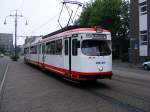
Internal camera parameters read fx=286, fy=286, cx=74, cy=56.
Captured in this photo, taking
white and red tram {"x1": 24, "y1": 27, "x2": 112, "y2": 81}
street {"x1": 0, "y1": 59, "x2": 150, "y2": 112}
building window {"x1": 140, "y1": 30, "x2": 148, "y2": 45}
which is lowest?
street {"x1": 0, "y1": 59, "x2": 150, "y2": 112}

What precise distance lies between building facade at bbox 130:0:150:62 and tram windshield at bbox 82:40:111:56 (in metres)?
25.2

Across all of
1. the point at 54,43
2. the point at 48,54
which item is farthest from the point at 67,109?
the point at 48,54

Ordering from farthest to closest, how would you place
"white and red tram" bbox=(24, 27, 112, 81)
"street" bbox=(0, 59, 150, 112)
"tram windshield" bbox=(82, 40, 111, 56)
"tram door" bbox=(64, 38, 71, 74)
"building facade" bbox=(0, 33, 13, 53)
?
"building facade" bbox=(0, 33, 13, 53) < "tram door" bbox=(64, 38, 71, 74) < "tram windshield" bbox=(82, 40, 111, 56) < "white and red tram" bbox=(24, 27, 112, 81) < "street" bbox=(0, 59, 150, 112)

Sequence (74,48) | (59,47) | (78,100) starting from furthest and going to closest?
(59,47)
(74,48)
(78,100)

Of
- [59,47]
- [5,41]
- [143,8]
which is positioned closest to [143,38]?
[143,8]

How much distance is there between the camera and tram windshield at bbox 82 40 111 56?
1346 cm

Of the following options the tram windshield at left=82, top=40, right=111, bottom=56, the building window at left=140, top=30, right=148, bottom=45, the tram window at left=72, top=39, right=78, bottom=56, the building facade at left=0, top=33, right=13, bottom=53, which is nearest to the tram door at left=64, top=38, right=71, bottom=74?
the tram window at left=72, top=39, right=78, bottom=56

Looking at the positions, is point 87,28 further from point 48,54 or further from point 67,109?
point 48,54

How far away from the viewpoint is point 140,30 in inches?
1577

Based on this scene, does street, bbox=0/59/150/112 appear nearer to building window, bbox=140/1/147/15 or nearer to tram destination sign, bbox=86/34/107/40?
tram destination sign, bbox=86/34/107/40

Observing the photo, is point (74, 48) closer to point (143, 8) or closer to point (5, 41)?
point (143, 8)

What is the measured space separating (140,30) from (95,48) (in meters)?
27.9

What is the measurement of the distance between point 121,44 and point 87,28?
4505cm

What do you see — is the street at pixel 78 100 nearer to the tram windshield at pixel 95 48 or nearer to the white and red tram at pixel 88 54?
the white and red tram at pixel 88 54
